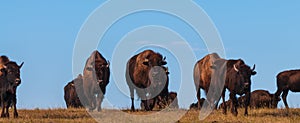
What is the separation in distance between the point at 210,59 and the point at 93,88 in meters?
5.04

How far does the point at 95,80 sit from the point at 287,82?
12.7 metres

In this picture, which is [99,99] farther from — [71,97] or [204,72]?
[71,97]

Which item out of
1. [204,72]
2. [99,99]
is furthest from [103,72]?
[204,72]

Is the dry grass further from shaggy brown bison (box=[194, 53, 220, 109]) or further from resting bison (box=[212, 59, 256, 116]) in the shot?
shaggy brown bison (box=[194, 53, 220, 109])

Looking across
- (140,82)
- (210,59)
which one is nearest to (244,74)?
(210,59)

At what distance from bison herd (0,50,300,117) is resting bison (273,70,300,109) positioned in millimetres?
6137

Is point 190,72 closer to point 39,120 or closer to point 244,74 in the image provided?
point 244,74

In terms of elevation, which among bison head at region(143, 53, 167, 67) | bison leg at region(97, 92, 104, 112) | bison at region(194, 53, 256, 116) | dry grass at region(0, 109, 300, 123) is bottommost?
dry grass at region(0, 109, 300, 123)

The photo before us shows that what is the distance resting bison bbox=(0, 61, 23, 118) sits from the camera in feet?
79.6

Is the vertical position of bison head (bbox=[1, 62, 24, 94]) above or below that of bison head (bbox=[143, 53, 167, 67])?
below

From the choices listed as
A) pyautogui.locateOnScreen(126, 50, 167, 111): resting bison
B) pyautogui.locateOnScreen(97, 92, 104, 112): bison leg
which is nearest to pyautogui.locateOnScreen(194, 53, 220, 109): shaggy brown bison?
pyautogui.locateOnScreen(126, 50, 167, 111): resting bison

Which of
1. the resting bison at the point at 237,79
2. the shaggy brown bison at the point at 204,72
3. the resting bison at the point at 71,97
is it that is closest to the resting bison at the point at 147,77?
the shaggy brown bison at the point at 204,72

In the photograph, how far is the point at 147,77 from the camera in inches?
1122

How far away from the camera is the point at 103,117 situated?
76.8 feet
